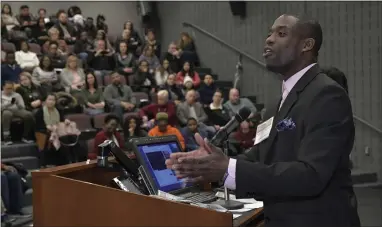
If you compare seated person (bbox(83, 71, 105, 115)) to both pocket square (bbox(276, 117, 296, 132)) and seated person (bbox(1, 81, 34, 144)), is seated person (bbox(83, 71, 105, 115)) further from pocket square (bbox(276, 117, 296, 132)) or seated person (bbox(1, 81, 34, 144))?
pocket square (bbox(276, 117, 296, 132))

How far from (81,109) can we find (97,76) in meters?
1.46

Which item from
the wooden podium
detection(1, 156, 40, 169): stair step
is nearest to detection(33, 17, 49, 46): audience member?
detection(1, 156, 40, 169): stair step

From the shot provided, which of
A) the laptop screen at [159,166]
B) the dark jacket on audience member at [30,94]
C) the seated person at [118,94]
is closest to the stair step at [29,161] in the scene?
the dark jacket on audience member at [30,94]

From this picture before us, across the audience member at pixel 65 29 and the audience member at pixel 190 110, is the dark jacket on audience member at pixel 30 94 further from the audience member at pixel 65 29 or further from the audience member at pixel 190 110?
the audience member at pixel 65 29

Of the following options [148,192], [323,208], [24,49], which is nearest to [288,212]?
[323,208]

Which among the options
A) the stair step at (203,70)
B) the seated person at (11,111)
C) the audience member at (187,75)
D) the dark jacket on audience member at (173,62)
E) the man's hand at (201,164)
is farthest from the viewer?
the stair step at (203,70)

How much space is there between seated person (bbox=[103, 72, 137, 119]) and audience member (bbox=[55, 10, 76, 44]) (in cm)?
197

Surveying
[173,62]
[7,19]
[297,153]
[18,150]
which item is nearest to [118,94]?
[173,62]

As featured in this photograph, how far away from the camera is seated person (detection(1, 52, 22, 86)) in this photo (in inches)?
308

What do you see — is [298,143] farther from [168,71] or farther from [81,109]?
[168,71]

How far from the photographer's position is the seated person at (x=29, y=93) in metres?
7.30

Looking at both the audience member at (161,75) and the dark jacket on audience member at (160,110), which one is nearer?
the dark jacket on audience member at (160,110)

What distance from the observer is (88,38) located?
34.0 ft

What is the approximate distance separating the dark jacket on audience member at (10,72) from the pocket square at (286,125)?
6.73 meters
